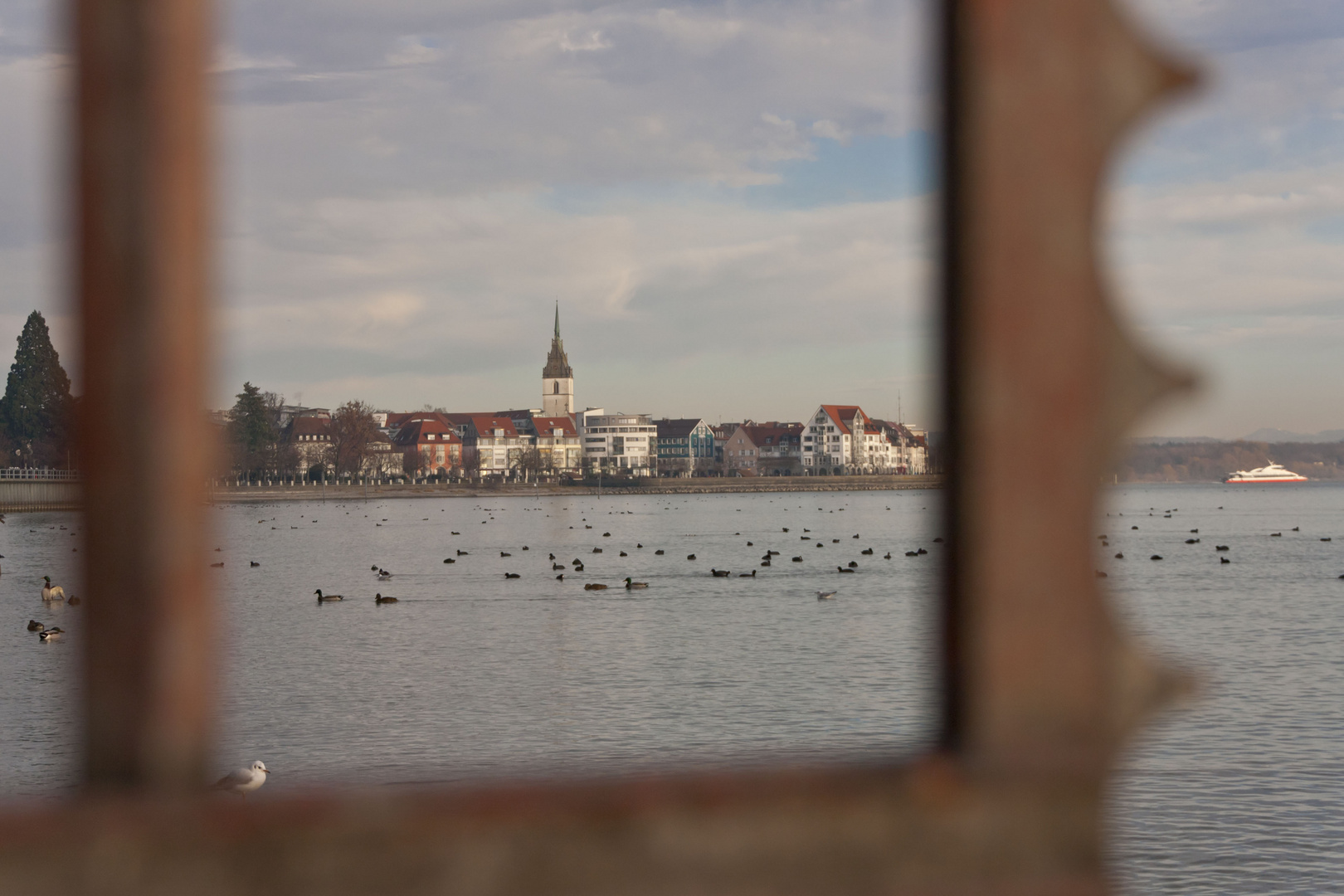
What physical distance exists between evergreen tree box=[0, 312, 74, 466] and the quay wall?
8.62 ft

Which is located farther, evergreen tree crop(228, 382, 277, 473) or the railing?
evergreen tree crop(228, 382, 277, 473)

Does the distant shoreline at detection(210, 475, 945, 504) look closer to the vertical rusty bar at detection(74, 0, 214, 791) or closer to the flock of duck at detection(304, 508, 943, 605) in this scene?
the flock of duck at detection(304, 508, 943, 605)

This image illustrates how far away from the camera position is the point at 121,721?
1.31 metres

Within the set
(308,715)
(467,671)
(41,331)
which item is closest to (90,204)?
(308,715)

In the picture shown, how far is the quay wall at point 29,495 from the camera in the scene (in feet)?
353

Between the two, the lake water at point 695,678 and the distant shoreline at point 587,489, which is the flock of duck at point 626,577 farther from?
the distant shoreline at point 587,489

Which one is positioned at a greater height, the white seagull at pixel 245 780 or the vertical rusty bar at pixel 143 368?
the vertical rusty bar at pixel 143 368

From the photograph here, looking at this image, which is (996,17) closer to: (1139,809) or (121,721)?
(121,721)

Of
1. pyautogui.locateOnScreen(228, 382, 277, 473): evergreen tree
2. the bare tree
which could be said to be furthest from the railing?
the bare tree

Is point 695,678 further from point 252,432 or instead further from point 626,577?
point 252,432

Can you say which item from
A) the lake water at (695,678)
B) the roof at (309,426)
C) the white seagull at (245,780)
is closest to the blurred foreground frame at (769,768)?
the lake water at (695,678)

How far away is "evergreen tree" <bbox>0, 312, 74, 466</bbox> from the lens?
357 ft

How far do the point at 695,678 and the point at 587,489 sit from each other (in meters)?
160

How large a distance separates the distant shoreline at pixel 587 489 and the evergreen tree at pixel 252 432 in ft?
14.0
